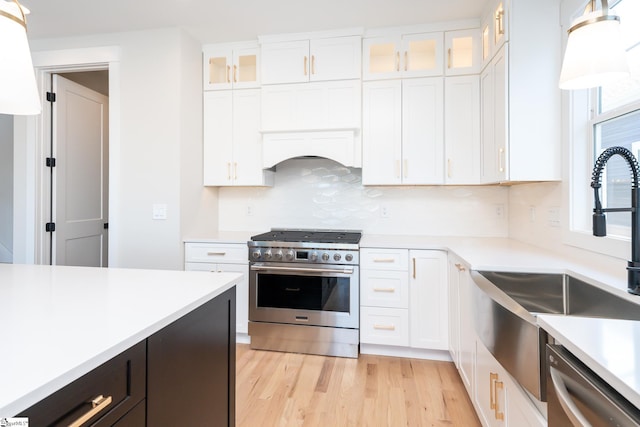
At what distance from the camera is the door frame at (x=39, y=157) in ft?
9.34

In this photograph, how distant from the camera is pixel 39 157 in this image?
290 cm

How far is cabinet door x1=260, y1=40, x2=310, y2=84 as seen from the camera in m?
2.90

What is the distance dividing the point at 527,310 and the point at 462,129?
172 centimetres

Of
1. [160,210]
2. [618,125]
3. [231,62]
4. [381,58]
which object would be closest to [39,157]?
[160,210]

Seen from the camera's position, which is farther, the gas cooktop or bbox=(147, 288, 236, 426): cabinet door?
the gas cooktop

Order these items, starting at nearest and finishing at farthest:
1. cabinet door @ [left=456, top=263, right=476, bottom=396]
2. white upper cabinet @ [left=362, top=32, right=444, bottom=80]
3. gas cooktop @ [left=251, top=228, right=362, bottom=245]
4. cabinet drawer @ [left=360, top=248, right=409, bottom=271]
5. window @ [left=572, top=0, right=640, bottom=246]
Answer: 1. window @ [left=572, top=0, right=640, bottom=246]
2. cabinet door @ [left=456, top=263, right=476, bottom=396]
3. cabinet drawer @ [left=360, top=248, right=409, bottom=271]
4. gas cooktop @ [left=251, top=228, right=362, bottom=245]
5. white upper cabinet @ [left=362, top=32, right=444, bottom=80]

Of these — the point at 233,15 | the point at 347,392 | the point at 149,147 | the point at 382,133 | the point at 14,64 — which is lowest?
the point at 347,392

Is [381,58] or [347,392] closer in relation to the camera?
[347,392]

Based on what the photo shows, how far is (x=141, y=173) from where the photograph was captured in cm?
282

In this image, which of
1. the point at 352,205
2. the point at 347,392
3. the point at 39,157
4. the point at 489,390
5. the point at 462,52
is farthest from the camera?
the point at 352,205

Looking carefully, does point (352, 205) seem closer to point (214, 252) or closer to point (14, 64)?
point (214, 252)

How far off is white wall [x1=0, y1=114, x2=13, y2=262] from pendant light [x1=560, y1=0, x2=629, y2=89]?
5128 millimetres

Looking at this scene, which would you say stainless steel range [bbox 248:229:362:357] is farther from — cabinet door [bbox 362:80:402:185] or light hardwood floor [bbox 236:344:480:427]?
cabinet door [bbox 362:80:402:185]

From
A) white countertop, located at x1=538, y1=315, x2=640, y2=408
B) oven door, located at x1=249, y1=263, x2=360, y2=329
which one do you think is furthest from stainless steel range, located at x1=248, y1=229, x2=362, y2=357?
→ white countertop, located at x1=538, y1=315, x2=640, y2=408
